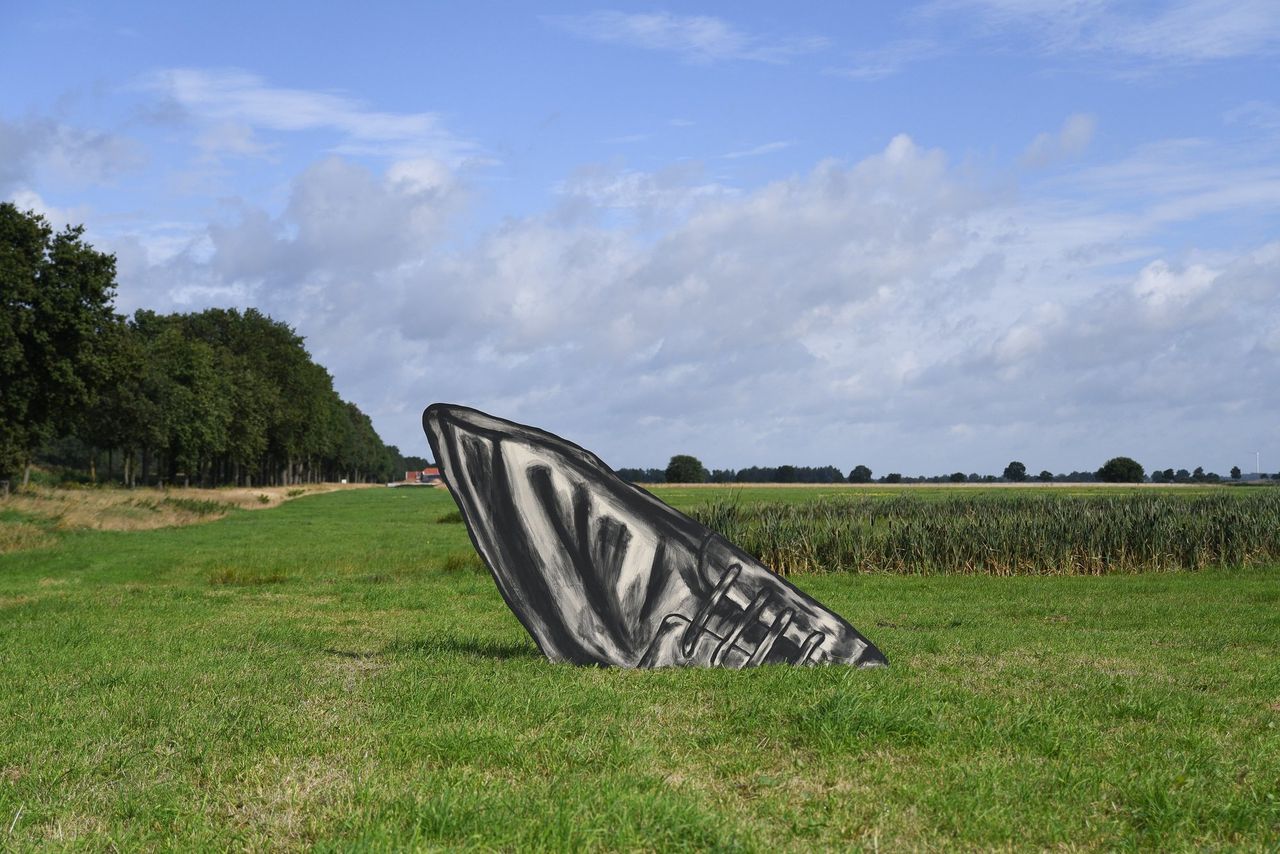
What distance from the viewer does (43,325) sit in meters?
48.3

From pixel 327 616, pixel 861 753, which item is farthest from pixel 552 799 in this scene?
pixel 327 616

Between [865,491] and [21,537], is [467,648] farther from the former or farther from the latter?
[865,491]

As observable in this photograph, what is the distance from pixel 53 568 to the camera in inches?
1051

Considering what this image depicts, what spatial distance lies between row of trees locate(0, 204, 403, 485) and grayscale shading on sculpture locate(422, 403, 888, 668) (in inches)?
1689

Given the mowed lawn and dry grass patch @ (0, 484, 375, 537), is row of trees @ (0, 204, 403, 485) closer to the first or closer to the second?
dry grass patch @ (0, 484, 375, 537)

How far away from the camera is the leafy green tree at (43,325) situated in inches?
1847

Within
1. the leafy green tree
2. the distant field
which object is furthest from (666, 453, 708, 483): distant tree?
the leafy green tree

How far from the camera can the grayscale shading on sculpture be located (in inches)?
406

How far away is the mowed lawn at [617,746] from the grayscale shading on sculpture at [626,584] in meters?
0.47

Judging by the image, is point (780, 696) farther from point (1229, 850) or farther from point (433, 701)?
point (1229, 850)

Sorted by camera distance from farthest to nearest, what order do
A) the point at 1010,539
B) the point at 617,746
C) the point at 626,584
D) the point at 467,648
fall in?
1. the point at 1010,539
2. the point at 467,648
3. the point at 626,584
4. the point at 617,746

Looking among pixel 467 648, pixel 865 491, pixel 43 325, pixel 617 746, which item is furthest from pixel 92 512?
pixel 865 491

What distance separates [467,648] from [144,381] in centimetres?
7081

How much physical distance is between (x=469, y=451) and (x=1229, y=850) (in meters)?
7.18
